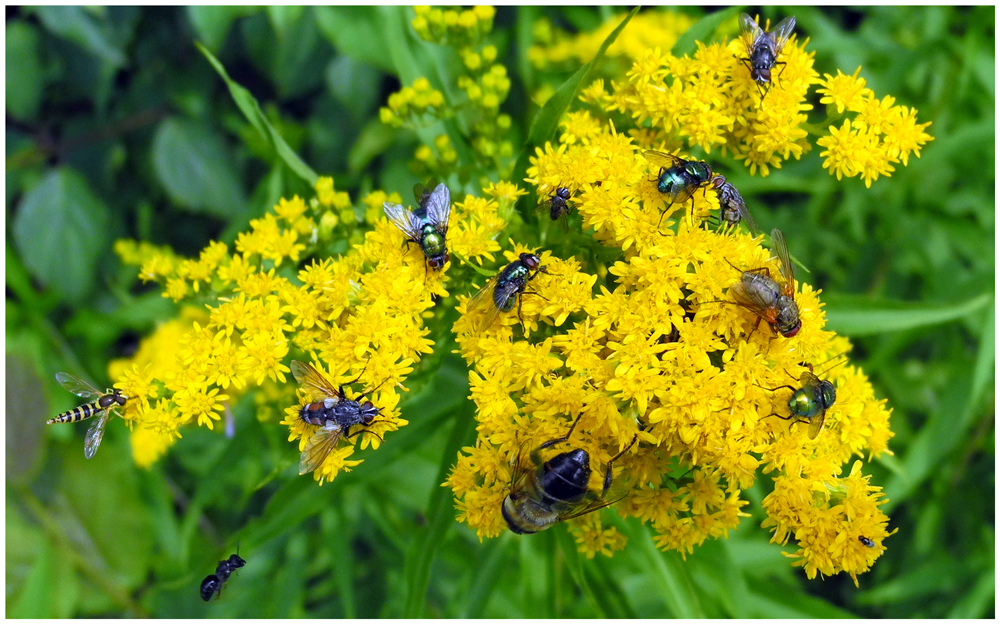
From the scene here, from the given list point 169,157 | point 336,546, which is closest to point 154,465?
point 336,546

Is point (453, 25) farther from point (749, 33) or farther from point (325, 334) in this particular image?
point (325, 334)

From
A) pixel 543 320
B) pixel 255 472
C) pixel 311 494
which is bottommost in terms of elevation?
pixel 255 472

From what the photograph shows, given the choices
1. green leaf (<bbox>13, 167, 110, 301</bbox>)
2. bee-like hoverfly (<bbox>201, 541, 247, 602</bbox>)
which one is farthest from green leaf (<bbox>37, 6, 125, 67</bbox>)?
bee-like hoverfly (<bbox>201, 541, 247, 602</bbox>)

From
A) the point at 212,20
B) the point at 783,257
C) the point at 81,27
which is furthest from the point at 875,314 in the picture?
the point at 81,27

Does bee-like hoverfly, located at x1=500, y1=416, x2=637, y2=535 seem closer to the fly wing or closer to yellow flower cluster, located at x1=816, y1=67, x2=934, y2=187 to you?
yellow flower cluster, located at x1=816, y1=67, x2=934, y2=187

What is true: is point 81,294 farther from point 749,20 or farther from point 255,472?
point 749,20

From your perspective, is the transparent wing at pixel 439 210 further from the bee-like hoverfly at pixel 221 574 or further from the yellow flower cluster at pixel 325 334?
the bee-like hoverfly at pixel 221 574
